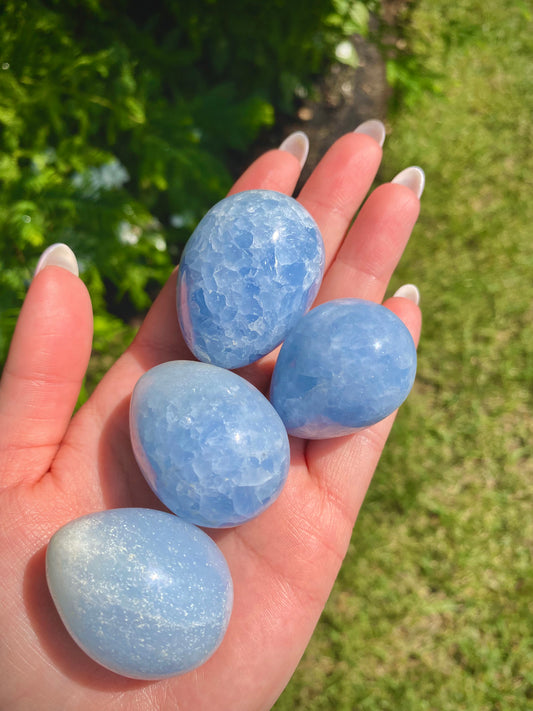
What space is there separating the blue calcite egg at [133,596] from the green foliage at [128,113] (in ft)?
2.76

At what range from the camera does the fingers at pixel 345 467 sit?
2014 millimetres

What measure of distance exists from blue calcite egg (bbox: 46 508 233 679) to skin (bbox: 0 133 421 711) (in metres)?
0.15

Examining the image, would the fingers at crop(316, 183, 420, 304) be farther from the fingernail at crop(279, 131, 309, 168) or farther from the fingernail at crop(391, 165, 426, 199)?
the fingernail at crop(279, 131, 309, 168)

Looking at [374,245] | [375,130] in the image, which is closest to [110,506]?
[374,245]

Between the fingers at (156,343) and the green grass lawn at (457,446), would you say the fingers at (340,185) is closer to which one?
the fingers at (156,343)

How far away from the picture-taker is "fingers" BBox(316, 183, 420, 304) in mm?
2240

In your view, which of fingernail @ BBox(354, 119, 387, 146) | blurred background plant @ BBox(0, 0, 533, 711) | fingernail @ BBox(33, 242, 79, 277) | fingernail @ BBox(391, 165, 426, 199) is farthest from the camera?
fingernail @ BBox(354, 119, 387, 146)

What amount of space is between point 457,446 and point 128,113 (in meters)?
2.11

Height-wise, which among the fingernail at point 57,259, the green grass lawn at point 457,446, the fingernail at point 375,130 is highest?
the fingernail at point 375,130

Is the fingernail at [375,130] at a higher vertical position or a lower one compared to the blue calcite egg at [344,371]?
higher

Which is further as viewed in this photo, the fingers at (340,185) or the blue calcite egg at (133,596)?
the fingers at (340,185)

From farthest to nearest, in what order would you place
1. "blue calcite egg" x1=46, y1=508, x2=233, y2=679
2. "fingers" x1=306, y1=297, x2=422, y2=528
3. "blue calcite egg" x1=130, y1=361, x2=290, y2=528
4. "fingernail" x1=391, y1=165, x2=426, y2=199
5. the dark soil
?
the dark soil, "fingernail" x1=391, y1=165, x2=426, y2=199, "fingers" x1=306, y1=297, x2=422, y2=528, "blue calcite egg" x1=130, y1=361, x2=290, y2=528, "blue calcite egg" x1=46, y1=508, x2=233, y2=679

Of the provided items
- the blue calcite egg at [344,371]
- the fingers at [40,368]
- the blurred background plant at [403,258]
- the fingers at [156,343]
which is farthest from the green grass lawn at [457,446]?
the fingers at [40,368]

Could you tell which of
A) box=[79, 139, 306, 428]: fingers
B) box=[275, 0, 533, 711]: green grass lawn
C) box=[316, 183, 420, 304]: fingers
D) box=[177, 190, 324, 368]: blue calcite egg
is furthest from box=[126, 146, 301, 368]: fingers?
box=[275, 0, 533, 711]: green grass lawn
